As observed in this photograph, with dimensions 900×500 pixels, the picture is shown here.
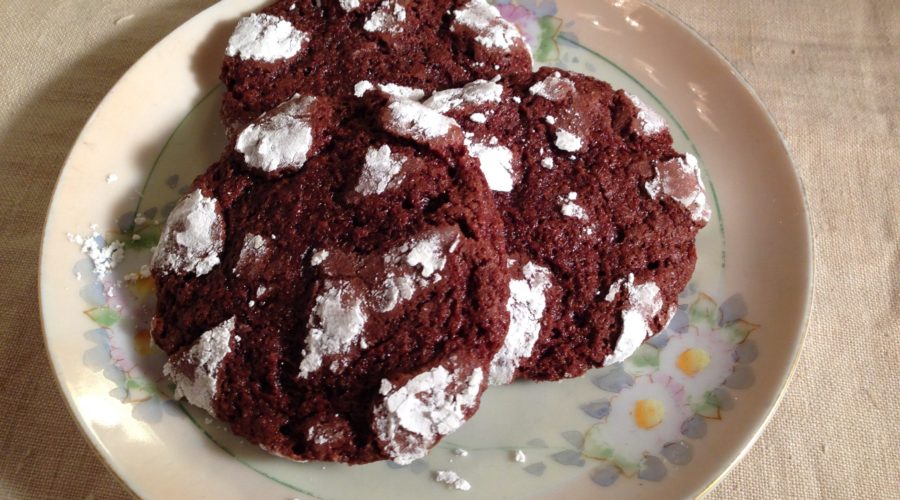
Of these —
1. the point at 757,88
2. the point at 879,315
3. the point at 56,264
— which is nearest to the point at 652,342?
the point at 879,315

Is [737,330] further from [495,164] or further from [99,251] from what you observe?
[99,251]

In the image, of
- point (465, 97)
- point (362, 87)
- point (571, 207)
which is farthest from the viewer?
point (362, 87)

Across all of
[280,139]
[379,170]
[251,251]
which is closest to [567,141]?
[379,170]

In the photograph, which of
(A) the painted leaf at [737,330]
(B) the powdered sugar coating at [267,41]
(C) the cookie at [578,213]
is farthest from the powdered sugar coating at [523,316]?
(B) the powdered sugar coating at [267,41]

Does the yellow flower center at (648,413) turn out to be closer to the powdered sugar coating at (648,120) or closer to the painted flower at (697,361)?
the painted flower at (697,361)

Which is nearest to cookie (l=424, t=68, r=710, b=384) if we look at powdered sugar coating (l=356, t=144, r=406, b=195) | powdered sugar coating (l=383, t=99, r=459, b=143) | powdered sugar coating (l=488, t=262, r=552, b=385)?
powdered sugar coating (l=488, t=262, r=552, b=385)

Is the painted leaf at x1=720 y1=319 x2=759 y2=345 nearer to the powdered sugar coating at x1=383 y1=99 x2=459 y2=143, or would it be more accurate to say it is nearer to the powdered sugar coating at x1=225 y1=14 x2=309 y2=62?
the powdered sugar coating at x1=383 y1=99 x2=459 y2=143

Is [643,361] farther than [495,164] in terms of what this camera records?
Yes
